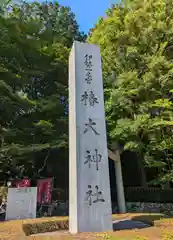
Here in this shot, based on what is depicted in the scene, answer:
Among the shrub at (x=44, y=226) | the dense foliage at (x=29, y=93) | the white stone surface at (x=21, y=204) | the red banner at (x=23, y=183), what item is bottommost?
the shrub at (x=44, y=226)

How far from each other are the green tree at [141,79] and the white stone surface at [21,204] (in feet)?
13.5

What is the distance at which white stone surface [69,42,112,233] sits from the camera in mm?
5395

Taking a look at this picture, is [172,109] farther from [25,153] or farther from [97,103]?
[25,153]

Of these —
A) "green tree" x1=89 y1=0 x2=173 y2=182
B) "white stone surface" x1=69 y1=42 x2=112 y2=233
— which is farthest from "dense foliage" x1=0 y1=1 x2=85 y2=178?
"white stone surface" x1=69 y1=42 x2=112 y2=233

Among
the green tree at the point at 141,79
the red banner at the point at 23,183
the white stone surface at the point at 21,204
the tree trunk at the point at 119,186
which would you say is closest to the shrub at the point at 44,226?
the white stone surface at the point at 21,204

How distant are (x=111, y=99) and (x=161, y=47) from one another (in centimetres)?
349

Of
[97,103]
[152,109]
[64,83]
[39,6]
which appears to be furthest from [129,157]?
[39,6]

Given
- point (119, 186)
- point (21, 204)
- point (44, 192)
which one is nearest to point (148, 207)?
point (119, 186)

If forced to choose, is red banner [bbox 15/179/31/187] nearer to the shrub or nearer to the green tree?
the green tree

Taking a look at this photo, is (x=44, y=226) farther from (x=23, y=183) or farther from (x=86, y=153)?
(x=23, y=183)

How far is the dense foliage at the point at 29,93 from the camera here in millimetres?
11000

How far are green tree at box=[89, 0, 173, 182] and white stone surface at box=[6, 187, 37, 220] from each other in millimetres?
4130

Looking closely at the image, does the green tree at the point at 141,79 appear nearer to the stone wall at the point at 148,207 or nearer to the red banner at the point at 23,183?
the stone wall at the point at 148,207

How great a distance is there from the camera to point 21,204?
9.36 metres
